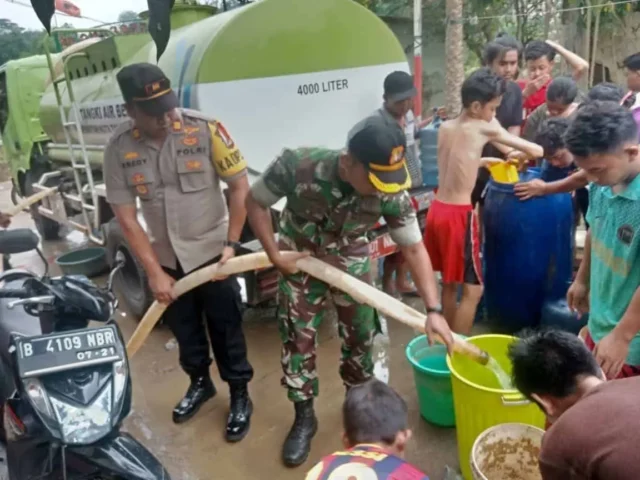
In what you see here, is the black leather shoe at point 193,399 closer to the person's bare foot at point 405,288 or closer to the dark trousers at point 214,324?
the dark trousers at point 214,324

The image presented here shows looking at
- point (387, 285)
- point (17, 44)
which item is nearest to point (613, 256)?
point (387, 285)

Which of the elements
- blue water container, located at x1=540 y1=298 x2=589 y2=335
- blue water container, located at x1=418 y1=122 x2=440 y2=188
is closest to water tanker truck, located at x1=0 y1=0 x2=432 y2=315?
blue water container, located at x1=418 y1=122 x2=440 y2=188

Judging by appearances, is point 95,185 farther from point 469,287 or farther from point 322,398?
point 469,287

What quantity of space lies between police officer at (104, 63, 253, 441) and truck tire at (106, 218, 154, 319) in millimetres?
1295

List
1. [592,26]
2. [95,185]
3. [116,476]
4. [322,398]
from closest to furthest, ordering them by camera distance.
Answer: [116,476]
[322,398]
[95,185]
[592,26]

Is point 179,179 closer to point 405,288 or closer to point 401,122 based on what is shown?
point 401,122

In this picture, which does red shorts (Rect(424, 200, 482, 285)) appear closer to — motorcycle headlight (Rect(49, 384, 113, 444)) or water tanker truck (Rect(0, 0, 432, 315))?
water tanker truck (Rect(0, 0, 432, 315))

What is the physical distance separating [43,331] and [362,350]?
135 centimetres

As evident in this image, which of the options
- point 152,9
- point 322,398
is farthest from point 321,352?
point 152,9

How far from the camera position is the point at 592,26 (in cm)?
973

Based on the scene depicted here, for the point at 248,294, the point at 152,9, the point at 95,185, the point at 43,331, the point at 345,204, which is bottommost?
the point at 248,294

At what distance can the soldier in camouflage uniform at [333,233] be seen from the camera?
6.22 feet

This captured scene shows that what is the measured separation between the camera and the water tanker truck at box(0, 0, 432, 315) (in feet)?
10.9

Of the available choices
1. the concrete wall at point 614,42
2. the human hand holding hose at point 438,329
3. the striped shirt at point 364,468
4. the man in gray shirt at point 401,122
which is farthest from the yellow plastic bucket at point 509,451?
the concrete wall at point 614,42
